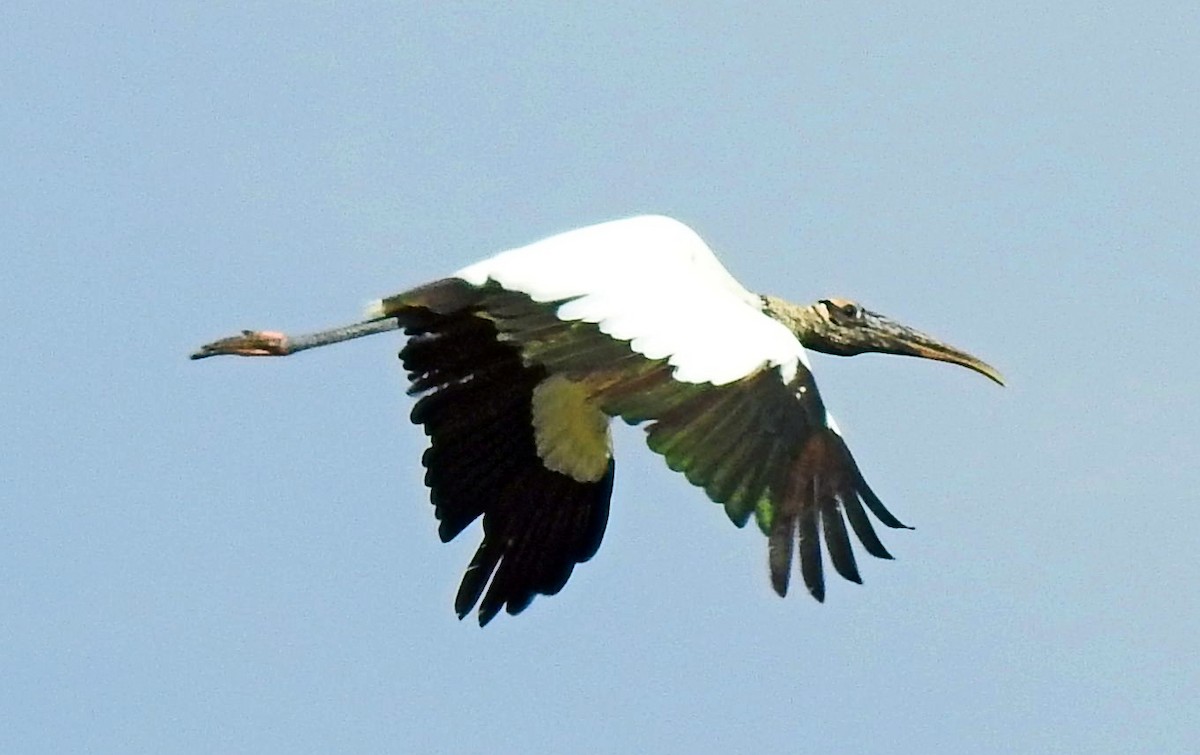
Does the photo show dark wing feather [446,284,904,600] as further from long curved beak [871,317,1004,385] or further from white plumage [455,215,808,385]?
long curved beak [871,317,1004,385]

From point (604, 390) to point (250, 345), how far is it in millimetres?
3137

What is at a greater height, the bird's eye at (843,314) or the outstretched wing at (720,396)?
the bird's eye at (843,314)

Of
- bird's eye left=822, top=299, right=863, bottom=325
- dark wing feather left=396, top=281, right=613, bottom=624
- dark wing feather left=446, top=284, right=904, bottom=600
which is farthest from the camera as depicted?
bird's eye left=822, top=299, right=863, bottom=325

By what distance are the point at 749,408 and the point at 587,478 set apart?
258 cm

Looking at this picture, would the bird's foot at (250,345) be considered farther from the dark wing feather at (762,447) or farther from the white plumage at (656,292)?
the dark wing feather at (762,447)

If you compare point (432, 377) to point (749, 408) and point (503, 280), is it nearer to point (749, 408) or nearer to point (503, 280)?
point (503, 280)

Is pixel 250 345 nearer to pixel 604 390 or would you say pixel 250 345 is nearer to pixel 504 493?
pixel 504 493

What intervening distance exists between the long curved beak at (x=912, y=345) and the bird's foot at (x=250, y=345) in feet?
8.59

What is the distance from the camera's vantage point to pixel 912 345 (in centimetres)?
1298

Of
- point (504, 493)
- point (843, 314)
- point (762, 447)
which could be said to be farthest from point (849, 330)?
point (762, 447)

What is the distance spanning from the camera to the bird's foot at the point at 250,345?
12742 mm

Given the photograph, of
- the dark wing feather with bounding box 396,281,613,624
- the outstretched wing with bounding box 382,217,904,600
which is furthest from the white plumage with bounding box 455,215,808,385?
the dark wing feather with bounding box 396,281,613,624

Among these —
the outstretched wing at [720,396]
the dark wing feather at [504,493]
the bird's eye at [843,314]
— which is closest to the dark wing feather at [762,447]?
the outstretched wing at [720,396]

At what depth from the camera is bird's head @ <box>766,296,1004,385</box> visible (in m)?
13.0
